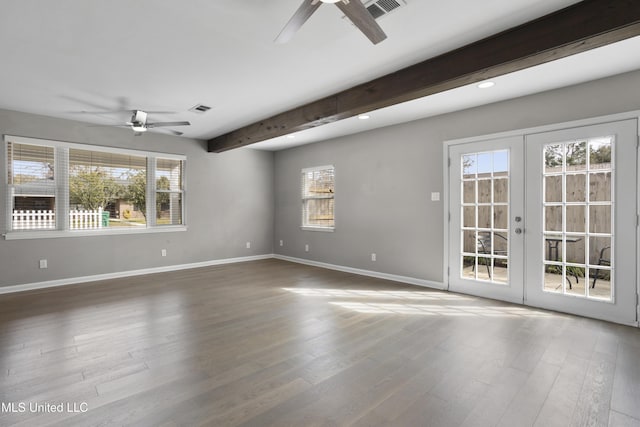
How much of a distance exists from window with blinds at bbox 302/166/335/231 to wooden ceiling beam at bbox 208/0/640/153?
2462 millimetres

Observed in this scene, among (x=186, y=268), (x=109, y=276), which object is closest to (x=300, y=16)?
(x=109, y=276)

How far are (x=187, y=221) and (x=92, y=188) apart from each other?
5.46 feet

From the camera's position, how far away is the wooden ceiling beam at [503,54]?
213cm

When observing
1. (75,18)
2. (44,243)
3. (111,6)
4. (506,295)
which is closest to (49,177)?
(44,243)

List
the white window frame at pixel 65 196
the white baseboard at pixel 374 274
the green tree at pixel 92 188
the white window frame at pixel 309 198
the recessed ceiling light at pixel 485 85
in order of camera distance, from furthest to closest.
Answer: the white window frame at pixel 309 198
the green tree at pixel 92 188
the white baseboard at pixel 374 274
the white window frame at pixel 65 196
the recessed ceiling light at pixel 485 85

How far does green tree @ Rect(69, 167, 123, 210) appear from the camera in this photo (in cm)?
519

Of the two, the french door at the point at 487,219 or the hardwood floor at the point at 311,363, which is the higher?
the french door at the point at 487,219

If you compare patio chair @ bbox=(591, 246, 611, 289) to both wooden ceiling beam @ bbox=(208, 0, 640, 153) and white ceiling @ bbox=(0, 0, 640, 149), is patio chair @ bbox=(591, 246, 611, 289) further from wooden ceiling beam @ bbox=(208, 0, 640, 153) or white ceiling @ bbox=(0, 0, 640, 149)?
wooden ceiling beam @ bbox=(208, 0, 640, 153)

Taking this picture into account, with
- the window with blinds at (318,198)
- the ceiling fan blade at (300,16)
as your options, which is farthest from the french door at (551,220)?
the ceiling fan blade at (300,16)

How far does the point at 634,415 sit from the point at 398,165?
13.0 feet

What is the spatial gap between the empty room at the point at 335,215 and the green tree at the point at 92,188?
0.03m

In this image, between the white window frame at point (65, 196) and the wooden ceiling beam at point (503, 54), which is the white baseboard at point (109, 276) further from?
the wooden ceiling beam at point (503, 54)

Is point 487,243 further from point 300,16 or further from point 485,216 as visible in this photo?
point 300,16

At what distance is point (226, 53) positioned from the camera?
292cm
